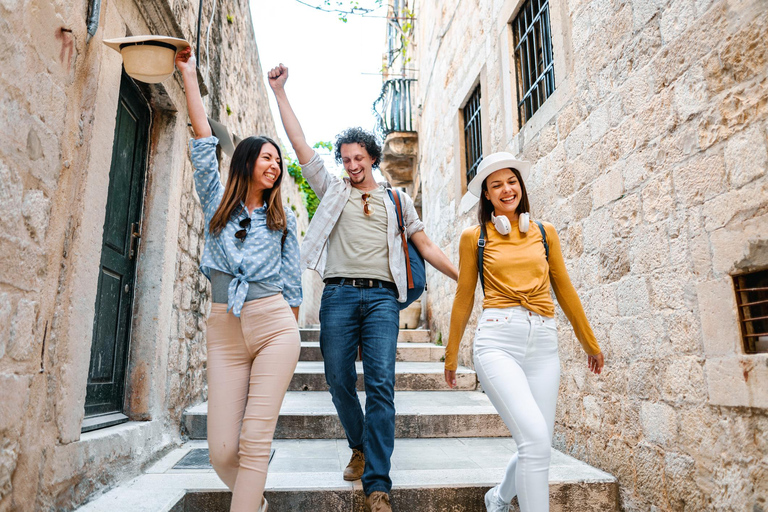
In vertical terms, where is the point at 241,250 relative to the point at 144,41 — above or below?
below

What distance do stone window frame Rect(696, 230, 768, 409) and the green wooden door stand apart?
285cm

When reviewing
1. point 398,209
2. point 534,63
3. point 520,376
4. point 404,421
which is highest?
point 534,63

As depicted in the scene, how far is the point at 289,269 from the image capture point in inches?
90.0

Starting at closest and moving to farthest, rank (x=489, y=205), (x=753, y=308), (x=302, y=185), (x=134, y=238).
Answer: (x=753, y=308)
(x=489, y=205)
(x=134, y=238)
(x=302, y=185)

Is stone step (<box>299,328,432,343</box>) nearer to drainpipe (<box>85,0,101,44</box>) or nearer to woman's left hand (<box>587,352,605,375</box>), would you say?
woman's left hand (<box>587,352,605,375</box>)

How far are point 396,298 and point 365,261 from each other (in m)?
0.27

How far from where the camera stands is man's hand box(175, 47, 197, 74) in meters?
2.25

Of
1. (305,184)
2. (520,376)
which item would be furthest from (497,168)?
(305,184)

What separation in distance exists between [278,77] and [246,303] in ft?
3.85

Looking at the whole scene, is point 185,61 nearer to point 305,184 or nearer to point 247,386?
point 247,386

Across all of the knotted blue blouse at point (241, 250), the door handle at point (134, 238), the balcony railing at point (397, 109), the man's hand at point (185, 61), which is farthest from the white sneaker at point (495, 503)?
the balcony railing at point (397, 109)

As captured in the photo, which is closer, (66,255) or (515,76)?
(66,255)

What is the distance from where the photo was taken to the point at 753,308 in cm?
206

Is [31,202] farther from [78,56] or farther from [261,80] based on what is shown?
[261,80]
